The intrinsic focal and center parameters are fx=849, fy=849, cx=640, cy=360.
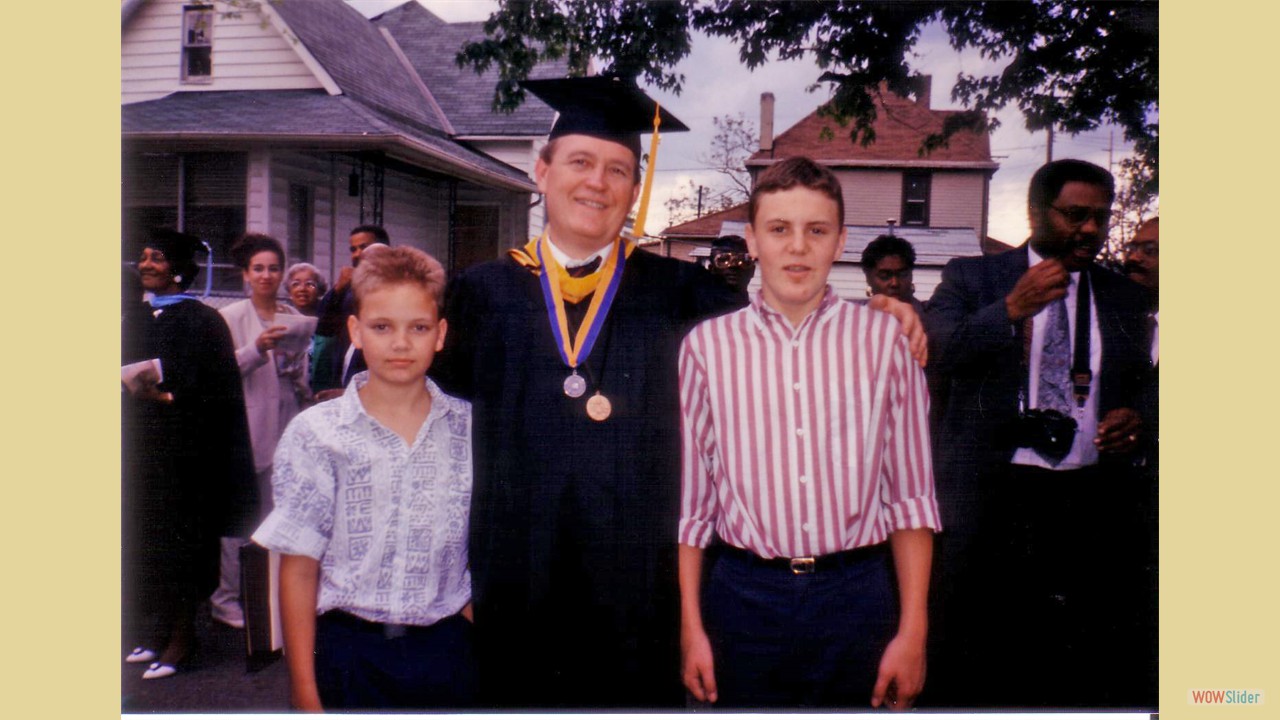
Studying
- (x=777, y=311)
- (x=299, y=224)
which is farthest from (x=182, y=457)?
(x=777, y=311)

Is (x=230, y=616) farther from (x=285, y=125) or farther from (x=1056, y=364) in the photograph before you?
(x=1056, y=364)

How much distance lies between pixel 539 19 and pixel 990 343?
1874 mm

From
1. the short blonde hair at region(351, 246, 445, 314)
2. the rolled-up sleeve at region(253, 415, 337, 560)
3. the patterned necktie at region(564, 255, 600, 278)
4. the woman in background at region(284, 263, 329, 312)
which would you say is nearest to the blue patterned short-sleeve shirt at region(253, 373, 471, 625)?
the rolled-up sleeve at region(253, 415, 337, 560)

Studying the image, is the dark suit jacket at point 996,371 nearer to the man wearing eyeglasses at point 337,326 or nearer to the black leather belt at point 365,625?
the black leather belt at point 365,625

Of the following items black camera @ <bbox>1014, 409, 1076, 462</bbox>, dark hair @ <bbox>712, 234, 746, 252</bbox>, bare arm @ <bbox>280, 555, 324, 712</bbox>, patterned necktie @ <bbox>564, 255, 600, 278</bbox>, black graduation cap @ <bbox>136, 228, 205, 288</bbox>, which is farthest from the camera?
dark hair @ <bbox>712, 234, 746, 252</bbox>

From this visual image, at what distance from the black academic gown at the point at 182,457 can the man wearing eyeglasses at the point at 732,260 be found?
1.80 m

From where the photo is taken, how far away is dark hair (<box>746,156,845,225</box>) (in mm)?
2178

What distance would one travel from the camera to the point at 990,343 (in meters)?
2.49

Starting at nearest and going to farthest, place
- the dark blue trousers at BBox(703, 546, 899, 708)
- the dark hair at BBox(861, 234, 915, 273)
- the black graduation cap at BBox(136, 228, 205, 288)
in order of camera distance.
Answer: the dark blue trousers at BBox(703, 546, 899, 708) → the dark hair at BBox(861, 234, 915, 273) → the black graduation cap at BBox(136, 228, 205, 288)

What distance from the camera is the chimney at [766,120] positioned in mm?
2941

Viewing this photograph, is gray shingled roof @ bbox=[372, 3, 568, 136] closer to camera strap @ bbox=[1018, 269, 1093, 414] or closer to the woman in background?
the woman in background

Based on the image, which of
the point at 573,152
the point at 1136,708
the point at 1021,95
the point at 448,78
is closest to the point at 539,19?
the point at 448,78

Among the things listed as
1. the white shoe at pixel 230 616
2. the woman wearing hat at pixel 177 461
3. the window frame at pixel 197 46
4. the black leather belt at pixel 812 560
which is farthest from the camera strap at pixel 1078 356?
the white shoe at pixel 230 616

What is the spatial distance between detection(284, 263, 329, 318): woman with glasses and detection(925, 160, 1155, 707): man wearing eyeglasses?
84.0 inches
